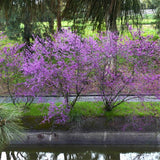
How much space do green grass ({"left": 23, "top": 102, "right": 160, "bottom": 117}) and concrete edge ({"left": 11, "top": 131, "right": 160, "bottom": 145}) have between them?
54 centimetres

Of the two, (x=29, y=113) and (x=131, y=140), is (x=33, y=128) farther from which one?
(x=131, y=140)

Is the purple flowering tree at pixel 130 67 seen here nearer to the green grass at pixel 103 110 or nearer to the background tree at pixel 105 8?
the green grass at pixel 103 110

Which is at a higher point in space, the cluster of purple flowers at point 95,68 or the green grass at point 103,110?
the cluster of purple flowers at point 95,68

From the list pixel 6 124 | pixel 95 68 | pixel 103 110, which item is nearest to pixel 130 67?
pixel 95 68

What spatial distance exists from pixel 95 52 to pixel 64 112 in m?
1.86

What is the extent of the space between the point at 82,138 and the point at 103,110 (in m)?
1.00

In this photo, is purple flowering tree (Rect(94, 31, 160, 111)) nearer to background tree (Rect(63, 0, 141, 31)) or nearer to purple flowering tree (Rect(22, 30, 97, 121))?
purple flowering tree (Rect(22, 30, 97, 121))

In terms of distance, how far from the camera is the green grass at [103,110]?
7.43m

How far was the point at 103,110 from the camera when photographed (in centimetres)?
760

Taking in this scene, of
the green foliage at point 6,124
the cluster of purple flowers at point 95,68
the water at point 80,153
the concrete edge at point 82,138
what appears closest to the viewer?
the green foliage at point 6,124

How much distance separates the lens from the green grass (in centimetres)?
743

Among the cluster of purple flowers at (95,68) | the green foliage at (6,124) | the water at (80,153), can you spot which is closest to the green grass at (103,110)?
the cluster of purple flowers at (95,68)

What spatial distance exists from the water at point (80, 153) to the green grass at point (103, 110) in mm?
913

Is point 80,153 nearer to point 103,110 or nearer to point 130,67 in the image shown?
point 103,110
